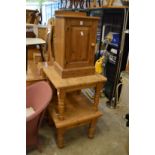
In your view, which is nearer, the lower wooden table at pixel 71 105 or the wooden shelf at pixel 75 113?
the lower wooden table at pixel 71 105

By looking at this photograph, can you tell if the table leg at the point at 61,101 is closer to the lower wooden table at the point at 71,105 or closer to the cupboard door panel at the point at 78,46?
the lower wooden table at the point at 71,105

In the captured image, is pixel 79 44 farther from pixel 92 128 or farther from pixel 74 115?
pixel 92 128

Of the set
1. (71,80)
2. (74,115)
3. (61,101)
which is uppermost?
(71,80)

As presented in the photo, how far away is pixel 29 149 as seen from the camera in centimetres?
176

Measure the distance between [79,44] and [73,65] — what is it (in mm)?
211

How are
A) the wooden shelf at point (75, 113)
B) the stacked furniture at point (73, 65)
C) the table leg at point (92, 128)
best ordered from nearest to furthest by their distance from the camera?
the stacked furniture at point (73, 65)
the wooden shelf at point (75, 113)
the table leg at point (92, 128)

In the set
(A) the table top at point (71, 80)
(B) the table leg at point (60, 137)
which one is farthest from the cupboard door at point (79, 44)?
(B) the table leg at point (60, 137)

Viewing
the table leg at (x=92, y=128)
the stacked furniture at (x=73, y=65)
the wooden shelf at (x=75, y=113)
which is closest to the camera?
the stacked furniture at (x=73, y=65)

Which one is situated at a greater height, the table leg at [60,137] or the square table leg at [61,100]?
the square table leg at [61,100]

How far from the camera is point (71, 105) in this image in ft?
6.57

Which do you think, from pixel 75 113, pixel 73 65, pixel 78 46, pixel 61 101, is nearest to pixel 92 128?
pixel 75 113

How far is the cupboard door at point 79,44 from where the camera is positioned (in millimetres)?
1542

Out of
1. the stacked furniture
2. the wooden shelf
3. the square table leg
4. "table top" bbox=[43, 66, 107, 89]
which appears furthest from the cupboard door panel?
the wooden shelf
